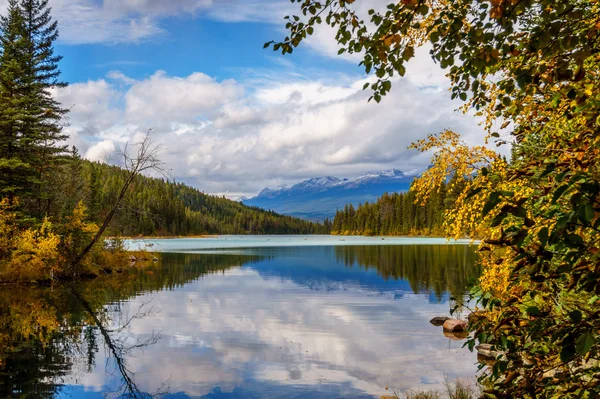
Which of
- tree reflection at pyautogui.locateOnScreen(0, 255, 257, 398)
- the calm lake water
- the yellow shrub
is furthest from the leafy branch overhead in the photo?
the yellow shrub

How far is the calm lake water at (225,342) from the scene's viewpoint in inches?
525

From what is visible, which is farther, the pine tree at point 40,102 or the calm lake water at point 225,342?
the pine tree at point 40,102

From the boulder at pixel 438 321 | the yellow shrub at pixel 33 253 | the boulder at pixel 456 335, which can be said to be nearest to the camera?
the boulder at pixel 456 335

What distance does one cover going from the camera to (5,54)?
37.8 metres

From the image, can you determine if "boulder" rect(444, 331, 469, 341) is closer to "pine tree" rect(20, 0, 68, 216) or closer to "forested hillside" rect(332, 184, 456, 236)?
"pine tree" rect(20, 0, 68, 216)

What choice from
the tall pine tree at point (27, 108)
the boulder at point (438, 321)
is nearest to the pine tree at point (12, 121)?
the tall pine tree at point (27, 108)

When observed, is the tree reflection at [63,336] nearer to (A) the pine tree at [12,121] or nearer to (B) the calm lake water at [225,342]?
(B) the calm lake water at [225,342]

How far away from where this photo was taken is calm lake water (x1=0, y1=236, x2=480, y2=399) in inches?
525

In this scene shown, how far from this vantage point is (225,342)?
18.2 meters

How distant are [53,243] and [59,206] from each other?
855 cm

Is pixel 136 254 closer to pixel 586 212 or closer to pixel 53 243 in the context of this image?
pixel 53 243

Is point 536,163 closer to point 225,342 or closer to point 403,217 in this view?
point 225,342

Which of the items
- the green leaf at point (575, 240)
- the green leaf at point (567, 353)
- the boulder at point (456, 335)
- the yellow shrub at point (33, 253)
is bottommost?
the boulder at point (456, 335)

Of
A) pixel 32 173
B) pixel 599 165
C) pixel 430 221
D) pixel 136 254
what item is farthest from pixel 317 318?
pixel 430 221
